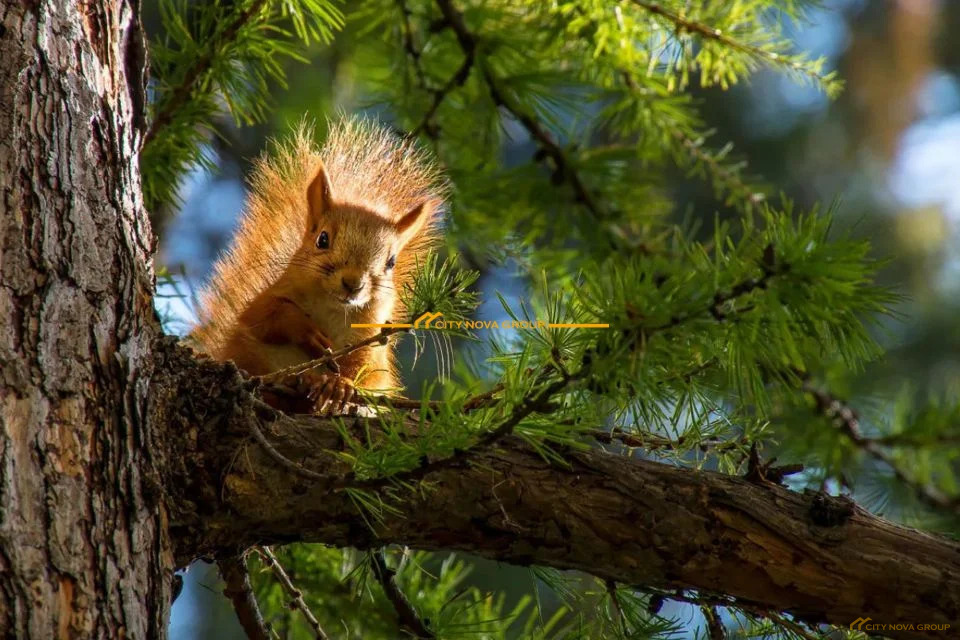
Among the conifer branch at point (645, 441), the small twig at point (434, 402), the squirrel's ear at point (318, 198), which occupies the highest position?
the squirrel's ear at point (318, 198)

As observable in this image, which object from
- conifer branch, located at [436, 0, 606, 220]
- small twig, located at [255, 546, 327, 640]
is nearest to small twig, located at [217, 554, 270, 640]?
small twig, located at [255, 546, 327, 640]

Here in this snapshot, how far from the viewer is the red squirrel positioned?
1.71 m

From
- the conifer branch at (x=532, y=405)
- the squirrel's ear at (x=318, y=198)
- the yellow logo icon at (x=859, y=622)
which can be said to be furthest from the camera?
the squirrel's ear at (x=318, y=198)

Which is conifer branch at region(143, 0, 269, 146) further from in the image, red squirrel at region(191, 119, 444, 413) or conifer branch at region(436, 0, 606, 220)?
conifer branch at region(436, 0, 606, 220)

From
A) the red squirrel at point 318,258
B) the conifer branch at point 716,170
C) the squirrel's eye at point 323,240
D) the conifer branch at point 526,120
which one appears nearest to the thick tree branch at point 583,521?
the red squirrel at point 318,258

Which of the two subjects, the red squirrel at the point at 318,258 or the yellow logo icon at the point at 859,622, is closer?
the yellow logo icon at the point at 859,622

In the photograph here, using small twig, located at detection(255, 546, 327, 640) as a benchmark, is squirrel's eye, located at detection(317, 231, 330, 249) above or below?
above

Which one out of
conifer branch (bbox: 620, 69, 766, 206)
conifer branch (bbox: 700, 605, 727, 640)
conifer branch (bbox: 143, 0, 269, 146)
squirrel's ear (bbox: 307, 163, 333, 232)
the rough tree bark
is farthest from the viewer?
conifer branch (bbox: 620, 69, 766, 206)

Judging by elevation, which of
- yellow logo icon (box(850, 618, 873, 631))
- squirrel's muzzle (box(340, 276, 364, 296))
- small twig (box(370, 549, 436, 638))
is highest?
squirrel's muzzle (box(340, 276, 364, 296))

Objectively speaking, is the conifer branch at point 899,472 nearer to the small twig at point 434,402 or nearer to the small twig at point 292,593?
the small twig at point 434,402

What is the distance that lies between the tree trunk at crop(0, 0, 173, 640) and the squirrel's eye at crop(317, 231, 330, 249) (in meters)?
0.55

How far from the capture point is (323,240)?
70.6 inches

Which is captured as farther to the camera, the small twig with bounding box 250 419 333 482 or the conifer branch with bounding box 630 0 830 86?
the conifer branch with bounding box 630 0 830 86

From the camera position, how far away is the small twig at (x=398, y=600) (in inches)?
55.9
